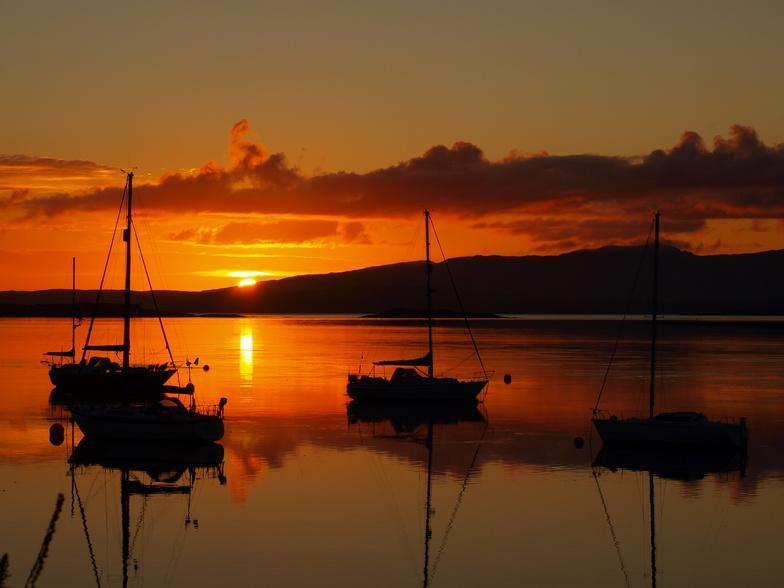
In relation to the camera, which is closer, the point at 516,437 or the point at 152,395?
the point at 516,437

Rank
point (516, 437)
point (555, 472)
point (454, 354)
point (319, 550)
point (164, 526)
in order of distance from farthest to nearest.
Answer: point (454, 354), point (516, 437), point (555, 472), point (164, 526), point (319, 550)

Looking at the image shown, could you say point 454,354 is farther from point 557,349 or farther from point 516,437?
point 516,437

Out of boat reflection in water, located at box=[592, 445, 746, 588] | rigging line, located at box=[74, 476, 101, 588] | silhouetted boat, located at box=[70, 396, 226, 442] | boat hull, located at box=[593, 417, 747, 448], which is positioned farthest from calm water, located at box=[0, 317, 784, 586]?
silhouetted boat, located at box=[70, 396, 226, 442]

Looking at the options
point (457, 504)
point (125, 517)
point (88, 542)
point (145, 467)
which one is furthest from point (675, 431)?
point (88, 542)

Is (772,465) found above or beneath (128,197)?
beneath

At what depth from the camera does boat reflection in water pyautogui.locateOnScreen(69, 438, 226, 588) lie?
31375mm

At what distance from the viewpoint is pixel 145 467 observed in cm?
3850

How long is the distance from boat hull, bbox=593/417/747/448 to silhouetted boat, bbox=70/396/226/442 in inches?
657

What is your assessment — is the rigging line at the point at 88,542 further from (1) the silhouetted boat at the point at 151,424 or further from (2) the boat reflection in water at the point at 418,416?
(2) the boat reflection in water at the point at 418,416

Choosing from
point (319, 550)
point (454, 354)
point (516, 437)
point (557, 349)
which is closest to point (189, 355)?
point (454, 354)

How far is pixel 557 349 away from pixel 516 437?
279ft

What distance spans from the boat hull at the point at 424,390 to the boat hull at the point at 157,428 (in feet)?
63.0

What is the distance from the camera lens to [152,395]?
63969 millimetres

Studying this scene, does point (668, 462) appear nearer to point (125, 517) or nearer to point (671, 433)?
point (671, 433)
